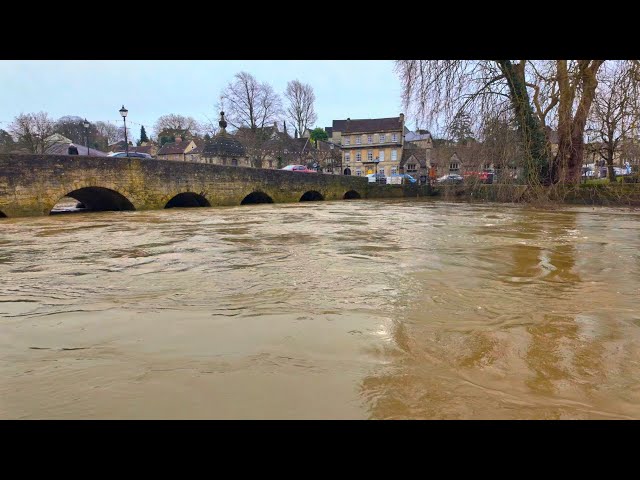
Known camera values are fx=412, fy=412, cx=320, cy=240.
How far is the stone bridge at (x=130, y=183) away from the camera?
14.7 metres

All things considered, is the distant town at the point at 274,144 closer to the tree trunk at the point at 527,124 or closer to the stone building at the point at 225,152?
the stone building at the point at 225,152

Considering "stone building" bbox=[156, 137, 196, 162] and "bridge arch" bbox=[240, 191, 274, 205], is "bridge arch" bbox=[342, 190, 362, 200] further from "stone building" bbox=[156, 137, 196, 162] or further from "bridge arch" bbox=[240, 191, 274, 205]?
"stone building" bbox=[156, 137, 196, 162]

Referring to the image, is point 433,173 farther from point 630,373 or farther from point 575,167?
point 630,373

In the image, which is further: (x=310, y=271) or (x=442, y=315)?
(x=310, y=271)

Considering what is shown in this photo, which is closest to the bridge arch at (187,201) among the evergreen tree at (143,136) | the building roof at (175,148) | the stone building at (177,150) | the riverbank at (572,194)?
the riverbank at (572,194)

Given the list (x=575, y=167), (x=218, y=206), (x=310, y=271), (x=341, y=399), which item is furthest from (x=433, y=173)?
(x=341, y=399)

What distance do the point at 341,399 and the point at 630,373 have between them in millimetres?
1679

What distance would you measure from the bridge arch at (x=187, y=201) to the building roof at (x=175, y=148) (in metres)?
44.2

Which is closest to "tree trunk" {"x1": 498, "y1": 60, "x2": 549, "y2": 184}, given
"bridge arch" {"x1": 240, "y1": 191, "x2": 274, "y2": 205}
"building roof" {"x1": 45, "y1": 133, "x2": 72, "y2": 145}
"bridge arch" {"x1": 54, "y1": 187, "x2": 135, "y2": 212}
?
"bridge arch" {"x1": 240, "y1": 191, "x2": 274, "y2": 205}

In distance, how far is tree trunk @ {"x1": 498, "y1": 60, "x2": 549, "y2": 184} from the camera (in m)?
16.1

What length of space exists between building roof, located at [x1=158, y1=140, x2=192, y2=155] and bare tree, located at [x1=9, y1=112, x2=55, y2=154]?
20.5m
